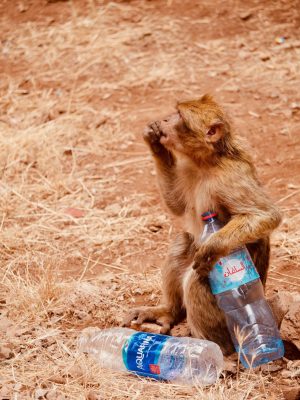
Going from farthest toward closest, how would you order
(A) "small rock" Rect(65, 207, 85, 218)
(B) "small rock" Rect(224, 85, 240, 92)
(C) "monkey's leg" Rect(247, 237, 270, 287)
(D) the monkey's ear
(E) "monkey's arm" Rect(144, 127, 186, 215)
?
(B) "small rock" Rect(224, 85, 240, 92) → (A) "small rock" Rect(65, 207, 85, 218) → (E) "monkey's arm" Rect(144, 127, 186, 215) → (C) "monkey's leg" Rect(247, 237, 270, 287) → (D) the monkey's ear

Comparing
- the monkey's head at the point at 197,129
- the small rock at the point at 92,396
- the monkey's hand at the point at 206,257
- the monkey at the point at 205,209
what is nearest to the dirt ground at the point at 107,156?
the small rock at the point at 92,396

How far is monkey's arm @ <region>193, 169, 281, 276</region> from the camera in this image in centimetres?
427

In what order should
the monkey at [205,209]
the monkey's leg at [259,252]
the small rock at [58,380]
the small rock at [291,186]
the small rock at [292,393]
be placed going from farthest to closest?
the small rock at [291,186] < the monkey's leg at [259,252] < the monkey at [205,209] < the small rock at [58,380] < the small rock at [292,393]

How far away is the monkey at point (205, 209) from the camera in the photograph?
4336 millimetres

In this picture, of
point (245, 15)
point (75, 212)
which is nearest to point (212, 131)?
point (75, 212)

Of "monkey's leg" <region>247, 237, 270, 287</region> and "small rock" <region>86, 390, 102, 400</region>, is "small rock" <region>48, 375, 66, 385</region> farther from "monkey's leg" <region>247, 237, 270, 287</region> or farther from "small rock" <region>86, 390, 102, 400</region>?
"monkey's leg" <region>247, 237, 270, 287</region>

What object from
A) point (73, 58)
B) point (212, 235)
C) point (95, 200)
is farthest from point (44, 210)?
point (73, 58)

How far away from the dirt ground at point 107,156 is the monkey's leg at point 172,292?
0.89ft

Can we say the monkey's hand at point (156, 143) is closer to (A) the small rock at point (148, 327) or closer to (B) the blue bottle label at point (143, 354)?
(A) the small rock at point (148, 327)

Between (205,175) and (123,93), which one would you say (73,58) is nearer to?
(123,93)

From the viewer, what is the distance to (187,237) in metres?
4.82

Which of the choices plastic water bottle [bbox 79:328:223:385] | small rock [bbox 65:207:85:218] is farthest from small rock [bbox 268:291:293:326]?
small rock [bbox 65:207:85:218]

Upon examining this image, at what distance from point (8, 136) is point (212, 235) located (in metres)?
4.39

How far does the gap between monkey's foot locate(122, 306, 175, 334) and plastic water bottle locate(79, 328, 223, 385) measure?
1.12ft
